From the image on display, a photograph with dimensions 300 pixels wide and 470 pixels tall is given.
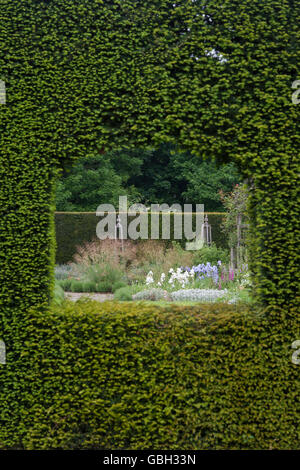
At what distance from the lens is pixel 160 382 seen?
3.31 meters

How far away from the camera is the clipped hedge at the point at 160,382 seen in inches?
130

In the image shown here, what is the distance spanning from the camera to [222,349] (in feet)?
10.9

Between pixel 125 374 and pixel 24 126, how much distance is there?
7.86 feet

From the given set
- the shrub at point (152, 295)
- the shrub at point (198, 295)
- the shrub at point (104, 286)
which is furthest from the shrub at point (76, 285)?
the shrub at point (198, 295)

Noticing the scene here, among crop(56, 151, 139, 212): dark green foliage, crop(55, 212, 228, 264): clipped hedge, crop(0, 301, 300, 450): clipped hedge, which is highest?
crop(56, 151, 139, 212): dark green foliage

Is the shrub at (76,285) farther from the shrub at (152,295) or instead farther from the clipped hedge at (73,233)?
the clipped hedge at (73,233)

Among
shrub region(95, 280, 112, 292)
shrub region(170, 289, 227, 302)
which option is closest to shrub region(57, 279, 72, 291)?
shrub region(95, 280, 112, 292)

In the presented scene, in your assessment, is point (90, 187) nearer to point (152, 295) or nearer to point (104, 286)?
point (104, 286)

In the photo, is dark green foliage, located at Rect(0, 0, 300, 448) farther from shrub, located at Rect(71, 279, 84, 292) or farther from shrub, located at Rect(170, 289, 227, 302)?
shrub, located at Rect(71, 279, 84, 292)

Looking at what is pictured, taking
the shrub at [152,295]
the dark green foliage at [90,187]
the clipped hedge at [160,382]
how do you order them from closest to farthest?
the clipped hedge at [160,382], the shrub at [152,295], the dark green foliage at [90,187]

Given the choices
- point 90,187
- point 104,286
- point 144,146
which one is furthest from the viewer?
point 90,187

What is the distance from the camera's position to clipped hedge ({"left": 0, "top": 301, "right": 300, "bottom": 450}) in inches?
130

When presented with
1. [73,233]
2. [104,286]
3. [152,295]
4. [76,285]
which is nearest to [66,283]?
[76,285]

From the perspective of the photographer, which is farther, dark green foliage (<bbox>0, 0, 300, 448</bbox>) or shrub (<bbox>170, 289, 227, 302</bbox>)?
shrub (<bbox>170, 289, 227, 302</bbox>)
